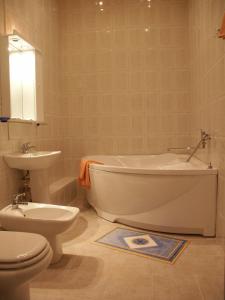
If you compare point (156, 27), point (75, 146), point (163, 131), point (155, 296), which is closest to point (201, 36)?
point (156, 27)

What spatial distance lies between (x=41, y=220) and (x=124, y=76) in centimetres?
255

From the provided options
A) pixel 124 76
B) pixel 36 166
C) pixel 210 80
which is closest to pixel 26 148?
pixel 36 166

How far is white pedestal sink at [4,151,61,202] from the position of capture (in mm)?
2240

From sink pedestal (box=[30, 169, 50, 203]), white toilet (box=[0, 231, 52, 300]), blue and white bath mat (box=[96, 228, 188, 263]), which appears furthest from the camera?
sink pedestal (box=[30, 169, 50, 203])

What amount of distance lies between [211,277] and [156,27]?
3.17 meters

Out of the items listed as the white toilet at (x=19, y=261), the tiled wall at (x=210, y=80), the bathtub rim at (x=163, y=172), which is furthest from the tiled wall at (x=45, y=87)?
the tiled wall at (x=210, y=80)

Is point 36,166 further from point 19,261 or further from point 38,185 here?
point 19,261

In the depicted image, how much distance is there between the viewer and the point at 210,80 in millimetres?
2457

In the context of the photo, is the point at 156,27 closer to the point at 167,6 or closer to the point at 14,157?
the point at 167,6

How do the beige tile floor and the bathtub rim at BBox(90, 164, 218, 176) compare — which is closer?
the beige tile floor

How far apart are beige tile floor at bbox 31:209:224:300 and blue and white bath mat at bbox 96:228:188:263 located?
0.07 m

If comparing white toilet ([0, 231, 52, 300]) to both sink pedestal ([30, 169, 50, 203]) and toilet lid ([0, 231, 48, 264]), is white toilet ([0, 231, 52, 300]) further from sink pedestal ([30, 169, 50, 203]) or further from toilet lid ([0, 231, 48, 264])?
sink pedestal ([30, 169, 50, 203])

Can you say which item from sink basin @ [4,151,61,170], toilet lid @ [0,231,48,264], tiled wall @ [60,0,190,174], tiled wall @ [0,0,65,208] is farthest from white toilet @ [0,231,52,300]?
tiled wall @ [60,0,190,174]

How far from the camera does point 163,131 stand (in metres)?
3.67
